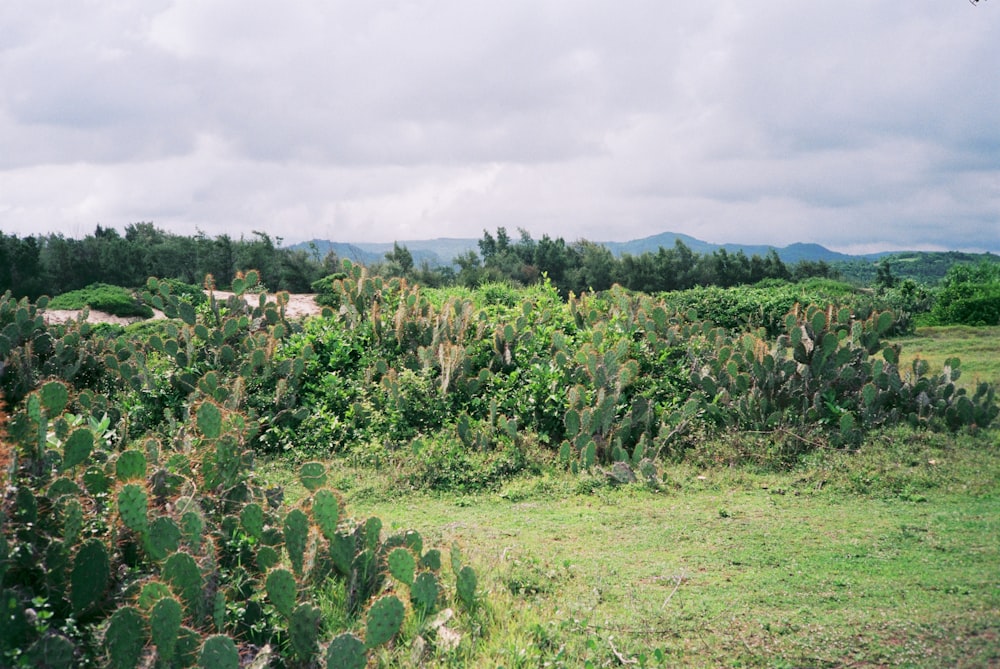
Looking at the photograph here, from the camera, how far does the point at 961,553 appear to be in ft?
13.4

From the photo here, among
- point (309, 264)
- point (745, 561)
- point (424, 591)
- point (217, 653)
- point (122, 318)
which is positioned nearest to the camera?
point (217, 653)

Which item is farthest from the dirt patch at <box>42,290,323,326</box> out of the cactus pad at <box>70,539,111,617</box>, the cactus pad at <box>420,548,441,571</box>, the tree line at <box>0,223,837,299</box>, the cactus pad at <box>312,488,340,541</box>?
the cactus pad at <box>70,539,111,617</box>

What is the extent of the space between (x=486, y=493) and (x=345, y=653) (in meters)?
3.09

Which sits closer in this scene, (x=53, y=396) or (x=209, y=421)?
(x=53, y=396)

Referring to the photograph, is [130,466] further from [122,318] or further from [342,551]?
[122,318]

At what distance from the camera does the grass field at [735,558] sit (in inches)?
120

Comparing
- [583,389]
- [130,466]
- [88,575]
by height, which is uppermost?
[130,466]

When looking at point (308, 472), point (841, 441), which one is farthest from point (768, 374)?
point (308, 472)

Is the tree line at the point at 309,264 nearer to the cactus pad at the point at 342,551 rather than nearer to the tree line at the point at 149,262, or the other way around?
the tree line at the point at 149,262

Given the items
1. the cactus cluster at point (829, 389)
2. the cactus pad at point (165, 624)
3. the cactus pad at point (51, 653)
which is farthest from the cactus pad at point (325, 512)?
the cactus cluster at point (829, 389)

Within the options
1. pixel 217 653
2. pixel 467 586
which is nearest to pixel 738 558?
pixel 467 586

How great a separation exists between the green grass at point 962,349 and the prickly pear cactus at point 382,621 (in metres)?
6.86

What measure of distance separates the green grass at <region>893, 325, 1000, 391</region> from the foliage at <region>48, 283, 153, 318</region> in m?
11.6

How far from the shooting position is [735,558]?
13.3 ft
